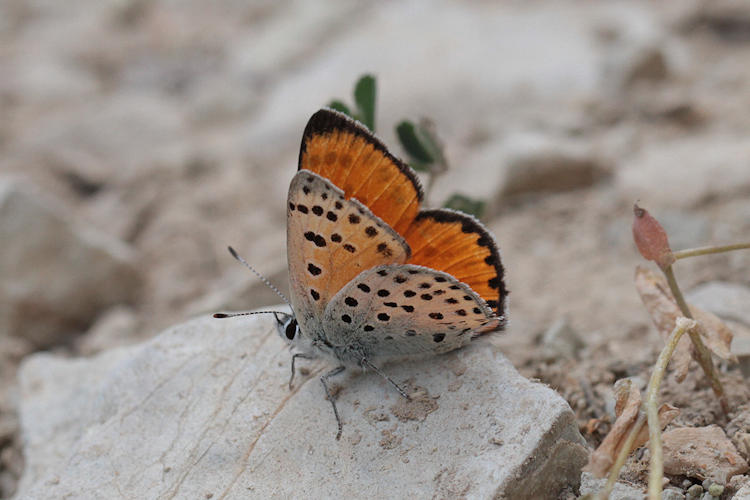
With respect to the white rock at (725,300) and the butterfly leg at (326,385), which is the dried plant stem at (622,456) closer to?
the butterfly leg at (326,385)

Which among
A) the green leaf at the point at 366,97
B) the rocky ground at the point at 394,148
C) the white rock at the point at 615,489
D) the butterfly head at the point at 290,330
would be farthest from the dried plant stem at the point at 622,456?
the green leaf at the point at 366,97

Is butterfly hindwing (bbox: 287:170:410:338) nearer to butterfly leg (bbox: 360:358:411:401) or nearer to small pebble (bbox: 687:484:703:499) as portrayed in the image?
butterfly leg (bbox: 360:358:411:401)

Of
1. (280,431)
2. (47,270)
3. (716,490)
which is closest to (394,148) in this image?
(47,270)


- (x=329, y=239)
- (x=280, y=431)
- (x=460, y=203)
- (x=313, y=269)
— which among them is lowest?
(x=280, y=431)

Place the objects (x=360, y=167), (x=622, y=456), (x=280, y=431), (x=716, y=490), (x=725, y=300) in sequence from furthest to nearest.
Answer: (x=725, y=300)
(x=280, y=431)
(x=360, y=167)
(x=716, y=490)
(x=622, y=456)

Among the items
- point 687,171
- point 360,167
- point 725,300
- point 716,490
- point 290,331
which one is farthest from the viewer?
point 687,171

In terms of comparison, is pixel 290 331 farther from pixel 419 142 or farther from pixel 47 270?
pixel 47 270

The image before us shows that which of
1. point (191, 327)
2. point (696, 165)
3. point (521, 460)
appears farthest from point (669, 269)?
point (696, 165)
